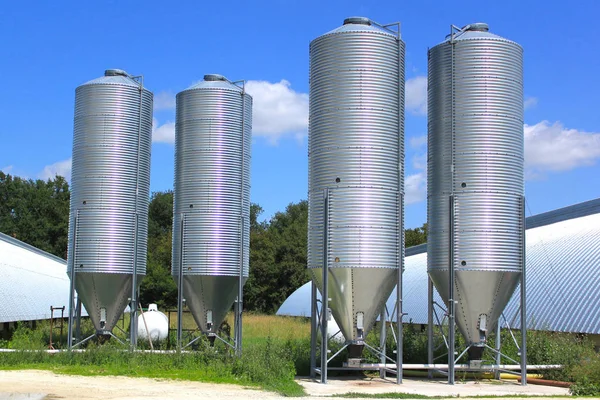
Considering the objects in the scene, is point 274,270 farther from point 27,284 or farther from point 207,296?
point 207,296

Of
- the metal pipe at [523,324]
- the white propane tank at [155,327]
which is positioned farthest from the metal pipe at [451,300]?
the white propane tank at [155,327]

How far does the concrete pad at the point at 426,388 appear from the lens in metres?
19.8

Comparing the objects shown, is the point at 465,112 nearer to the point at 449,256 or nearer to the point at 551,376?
the point at 449,256

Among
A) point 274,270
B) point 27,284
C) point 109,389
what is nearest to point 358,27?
point 109,389

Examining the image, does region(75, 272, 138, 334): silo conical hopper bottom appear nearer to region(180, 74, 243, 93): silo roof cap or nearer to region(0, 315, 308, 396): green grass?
region(0, 315, 308, 396): green grass

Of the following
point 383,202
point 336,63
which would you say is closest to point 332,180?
point 383,202

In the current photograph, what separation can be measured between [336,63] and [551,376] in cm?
1153

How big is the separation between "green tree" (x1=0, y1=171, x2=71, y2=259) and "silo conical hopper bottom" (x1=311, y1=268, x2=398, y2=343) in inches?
2456

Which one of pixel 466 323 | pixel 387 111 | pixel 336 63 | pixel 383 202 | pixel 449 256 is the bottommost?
pixel 466 323

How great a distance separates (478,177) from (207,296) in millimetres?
10359

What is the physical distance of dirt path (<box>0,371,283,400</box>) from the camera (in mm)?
17750

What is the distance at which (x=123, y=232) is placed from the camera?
26781 millimetres

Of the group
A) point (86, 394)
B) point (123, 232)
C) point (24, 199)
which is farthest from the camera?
point (24, 199)

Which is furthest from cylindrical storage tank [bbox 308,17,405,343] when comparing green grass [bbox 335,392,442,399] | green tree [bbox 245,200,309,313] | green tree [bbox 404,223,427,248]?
green tree [bbox 404,223,427,248]
